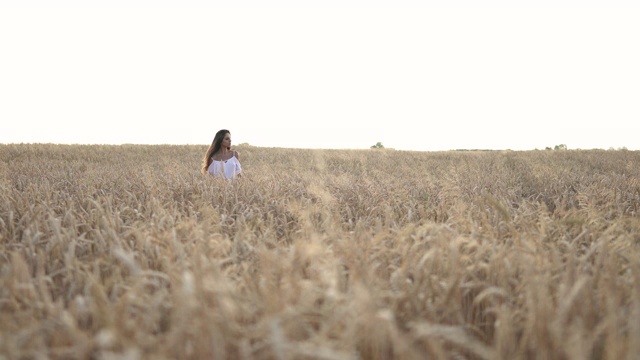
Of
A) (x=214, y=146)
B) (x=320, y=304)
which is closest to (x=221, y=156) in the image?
(x=214, y=146)

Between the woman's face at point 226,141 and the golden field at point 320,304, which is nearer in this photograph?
the golden field at point 320,304

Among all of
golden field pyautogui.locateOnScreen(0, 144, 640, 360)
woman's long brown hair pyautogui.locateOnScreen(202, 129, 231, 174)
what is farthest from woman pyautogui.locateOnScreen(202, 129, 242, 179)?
golden field pyautogui.locateOnScreen(0, 144, 640, 360)

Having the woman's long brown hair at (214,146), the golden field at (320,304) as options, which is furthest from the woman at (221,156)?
the golden field at (320,304)

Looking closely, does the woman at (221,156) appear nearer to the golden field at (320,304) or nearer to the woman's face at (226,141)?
the woman's face at (226,141)

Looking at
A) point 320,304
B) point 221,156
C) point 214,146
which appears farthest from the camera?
point 221,156

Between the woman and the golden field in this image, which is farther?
the woman

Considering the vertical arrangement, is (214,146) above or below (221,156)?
above

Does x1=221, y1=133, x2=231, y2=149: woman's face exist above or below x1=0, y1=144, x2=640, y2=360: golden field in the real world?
above

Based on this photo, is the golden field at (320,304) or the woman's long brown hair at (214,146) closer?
the golden field at (320,304)

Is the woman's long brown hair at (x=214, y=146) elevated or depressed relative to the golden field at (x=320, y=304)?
elevated

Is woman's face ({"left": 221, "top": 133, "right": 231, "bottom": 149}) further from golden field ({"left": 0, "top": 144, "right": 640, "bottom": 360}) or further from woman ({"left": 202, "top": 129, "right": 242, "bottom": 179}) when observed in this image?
golden field ({"left": 0, "top": 144, "right": 640, "bottom": 360})

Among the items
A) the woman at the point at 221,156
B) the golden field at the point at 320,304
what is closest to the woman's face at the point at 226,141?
the woman at the point at 221,156

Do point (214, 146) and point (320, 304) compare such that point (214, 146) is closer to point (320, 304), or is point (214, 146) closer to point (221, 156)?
point (221, 156)

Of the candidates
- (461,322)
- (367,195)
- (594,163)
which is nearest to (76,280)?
(461,322)
